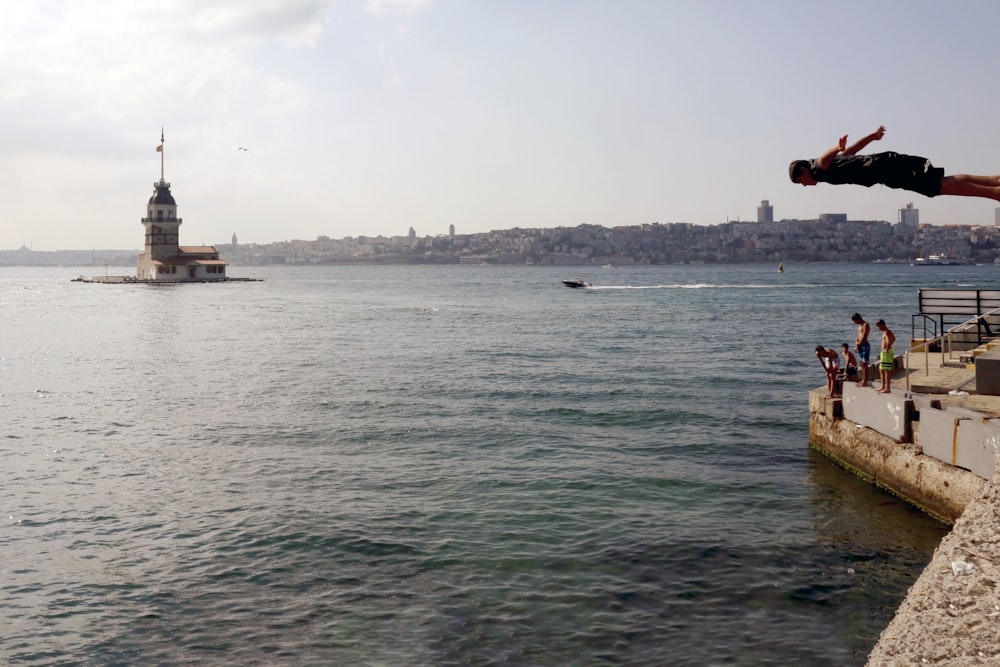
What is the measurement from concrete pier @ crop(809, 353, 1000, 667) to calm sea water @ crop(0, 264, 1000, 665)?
670mm

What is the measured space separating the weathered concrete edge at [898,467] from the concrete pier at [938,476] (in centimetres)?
2

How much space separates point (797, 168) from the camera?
5.56 m

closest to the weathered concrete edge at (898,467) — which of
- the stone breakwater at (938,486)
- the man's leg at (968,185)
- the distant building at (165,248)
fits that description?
the stone breakwater at (938,486)

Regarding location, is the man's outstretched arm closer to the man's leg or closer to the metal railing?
the man's leg

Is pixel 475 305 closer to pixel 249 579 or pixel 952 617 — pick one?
pixel 249 579

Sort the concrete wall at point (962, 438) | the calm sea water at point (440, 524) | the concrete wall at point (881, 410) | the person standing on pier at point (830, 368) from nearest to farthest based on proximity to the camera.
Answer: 1. the calm sea water at point (440, 524)
2. the concrete wall at point (962, 438)
3. the concrete wall at point (881, 410)
4. the person standing on pier at point (830, 368)

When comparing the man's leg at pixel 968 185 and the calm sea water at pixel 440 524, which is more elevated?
the man's leg at pixel 968 185

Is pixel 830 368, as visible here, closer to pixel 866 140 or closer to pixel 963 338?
pixel 963 338

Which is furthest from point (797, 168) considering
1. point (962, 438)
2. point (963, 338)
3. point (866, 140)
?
point (963, 338)

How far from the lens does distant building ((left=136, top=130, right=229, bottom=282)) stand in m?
134

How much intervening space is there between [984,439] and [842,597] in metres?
3.41

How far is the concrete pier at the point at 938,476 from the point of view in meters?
4.19

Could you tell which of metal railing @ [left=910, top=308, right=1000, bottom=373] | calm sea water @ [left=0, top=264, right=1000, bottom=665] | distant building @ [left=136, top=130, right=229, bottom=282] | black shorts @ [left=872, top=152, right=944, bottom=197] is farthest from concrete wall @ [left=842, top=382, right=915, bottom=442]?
distant building @ [left=136, top=130, right=229, bottom=282]

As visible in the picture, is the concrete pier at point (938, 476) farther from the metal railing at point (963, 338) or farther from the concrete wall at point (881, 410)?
the metal railing at point (963, 338)
